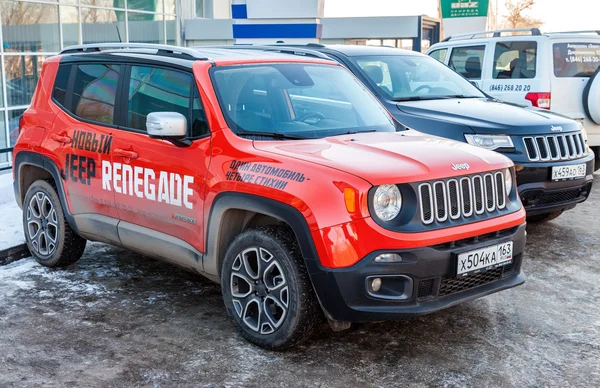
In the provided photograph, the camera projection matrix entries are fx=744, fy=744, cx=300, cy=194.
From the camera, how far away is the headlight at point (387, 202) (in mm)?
3941

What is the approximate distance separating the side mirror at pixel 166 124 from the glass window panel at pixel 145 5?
1601 centimetres

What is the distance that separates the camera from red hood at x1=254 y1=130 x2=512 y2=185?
4016mm

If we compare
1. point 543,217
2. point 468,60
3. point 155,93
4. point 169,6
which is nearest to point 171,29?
point 169,6

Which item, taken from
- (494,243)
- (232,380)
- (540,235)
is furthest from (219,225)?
(540,235)

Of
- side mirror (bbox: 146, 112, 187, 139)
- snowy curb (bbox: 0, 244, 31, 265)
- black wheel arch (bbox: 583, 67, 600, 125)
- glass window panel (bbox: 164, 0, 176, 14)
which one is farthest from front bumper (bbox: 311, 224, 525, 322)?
glass window panel (bbox: 164, 0, 176, 14)

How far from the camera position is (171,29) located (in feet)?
74.3

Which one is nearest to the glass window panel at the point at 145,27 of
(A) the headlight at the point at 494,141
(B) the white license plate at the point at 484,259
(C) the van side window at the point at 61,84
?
→ (C) the van side window at the point at 61,84

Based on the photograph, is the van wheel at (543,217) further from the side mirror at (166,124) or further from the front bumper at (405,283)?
the side mirror at (166,124)

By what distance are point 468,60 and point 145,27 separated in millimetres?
12810

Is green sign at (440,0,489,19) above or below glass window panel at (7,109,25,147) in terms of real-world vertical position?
above

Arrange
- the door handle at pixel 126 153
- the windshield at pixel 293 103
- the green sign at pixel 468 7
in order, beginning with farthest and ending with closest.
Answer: the green sign at pixel 468 7, the door handle at pixel 126 153, the windshield at pixel 293 103

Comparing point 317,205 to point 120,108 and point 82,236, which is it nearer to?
point 120,108

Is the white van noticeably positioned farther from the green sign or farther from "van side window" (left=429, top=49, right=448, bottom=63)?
the green sign

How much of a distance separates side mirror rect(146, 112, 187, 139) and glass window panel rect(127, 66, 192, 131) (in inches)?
8.3
